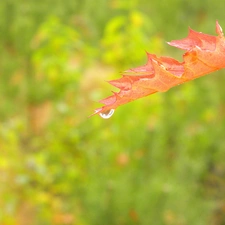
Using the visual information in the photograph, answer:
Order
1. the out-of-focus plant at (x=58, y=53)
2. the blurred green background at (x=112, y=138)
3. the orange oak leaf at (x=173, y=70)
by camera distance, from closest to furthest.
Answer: the orange oak leaf at (x=173, y=70)
the blurred green background at (x=112, y=138)
the out-of-focus plant at (x=58, y=53)

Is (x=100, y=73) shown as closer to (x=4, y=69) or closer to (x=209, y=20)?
(x=4, y=69)

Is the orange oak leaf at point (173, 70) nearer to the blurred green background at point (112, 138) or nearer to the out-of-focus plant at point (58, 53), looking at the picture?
the blurred green background at point (112, 138)

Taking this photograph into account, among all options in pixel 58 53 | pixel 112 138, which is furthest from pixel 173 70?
pixel 58 53

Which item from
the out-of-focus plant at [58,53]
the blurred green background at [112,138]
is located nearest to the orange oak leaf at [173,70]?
the blurred green background at [112,138]

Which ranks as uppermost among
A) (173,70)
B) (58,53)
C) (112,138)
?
(58,53)

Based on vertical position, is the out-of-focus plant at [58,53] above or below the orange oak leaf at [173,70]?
above

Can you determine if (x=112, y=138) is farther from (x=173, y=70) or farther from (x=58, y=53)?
(x=173, y=70)
